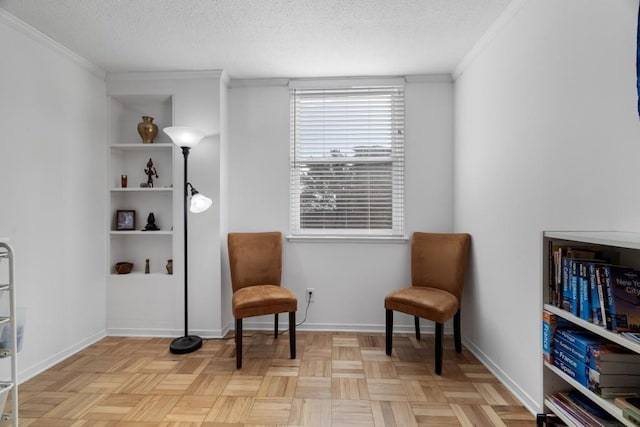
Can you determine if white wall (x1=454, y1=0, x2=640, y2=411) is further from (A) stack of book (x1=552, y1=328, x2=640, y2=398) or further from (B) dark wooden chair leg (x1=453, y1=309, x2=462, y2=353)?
(A) stack of book (x1=552, y1=328, x2=640, y2=398)

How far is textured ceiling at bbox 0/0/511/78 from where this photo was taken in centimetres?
201

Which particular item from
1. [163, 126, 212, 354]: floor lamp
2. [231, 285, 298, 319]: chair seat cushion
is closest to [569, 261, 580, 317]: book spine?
[231, 285, 298, 319]: chair seat cushion

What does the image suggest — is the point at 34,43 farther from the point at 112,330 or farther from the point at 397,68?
the point at 397,68

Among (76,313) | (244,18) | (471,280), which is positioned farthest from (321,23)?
(76,313)

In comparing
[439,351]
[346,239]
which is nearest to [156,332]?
[346,239]

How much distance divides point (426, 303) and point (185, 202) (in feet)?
6.97

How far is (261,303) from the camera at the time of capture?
97.5 inches

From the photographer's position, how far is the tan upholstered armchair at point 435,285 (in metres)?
2.34

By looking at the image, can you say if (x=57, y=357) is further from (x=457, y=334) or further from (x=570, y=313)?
(x=570, y=313)

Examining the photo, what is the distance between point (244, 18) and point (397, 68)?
1.42m

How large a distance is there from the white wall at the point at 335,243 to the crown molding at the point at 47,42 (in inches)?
46.0

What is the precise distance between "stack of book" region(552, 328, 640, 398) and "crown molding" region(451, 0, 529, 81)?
1843 millimetres

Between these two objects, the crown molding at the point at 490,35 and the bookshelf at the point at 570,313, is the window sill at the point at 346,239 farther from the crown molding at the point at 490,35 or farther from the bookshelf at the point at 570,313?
the bookshelf at the point at 570,313

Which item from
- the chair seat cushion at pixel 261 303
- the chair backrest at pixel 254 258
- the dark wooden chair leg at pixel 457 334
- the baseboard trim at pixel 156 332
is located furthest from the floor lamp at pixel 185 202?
the dark wooden chair leg at pixel 457 334
